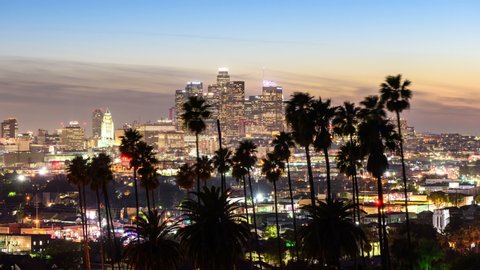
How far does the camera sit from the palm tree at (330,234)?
3183 centimetres

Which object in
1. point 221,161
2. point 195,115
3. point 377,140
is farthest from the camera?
point 221,161

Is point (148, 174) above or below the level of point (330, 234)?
above

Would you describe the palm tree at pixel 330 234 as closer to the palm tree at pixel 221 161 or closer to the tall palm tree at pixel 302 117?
the tall palm tree at pixel 302 117

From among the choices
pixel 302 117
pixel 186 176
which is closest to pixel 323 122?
pixel 302 117

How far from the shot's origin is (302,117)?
127 feet

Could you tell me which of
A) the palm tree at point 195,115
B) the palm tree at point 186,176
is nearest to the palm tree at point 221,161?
the palm tree at point 186,176

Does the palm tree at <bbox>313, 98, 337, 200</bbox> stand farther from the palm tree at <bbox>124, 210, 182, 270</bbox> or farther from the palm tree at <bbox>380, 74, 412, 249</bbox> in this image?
the palm tree at <bbox>124, 210, 182, 270</bbox>

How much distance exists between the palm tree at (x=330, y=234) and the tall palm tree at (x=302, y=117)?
6.10 m

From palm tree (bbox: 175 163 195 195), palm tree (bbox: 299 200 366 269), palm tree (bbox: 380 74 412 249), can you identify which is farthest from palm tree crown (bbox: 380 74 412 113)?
palm tree (bbox: 175 163 195 195)

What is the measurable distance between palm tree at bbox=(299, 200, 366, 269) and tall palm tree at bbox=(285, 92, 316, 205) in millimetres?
6102

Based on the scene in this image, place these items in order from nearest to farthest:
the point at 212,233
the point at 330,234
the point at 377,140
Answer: the point at 212,233 → the point at 330,234 → the point at 377,140

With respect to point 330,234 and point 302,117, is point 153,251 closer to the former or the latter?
point 330,234

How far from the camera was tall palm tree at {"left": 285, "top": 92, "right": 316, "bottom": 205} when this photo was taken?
38.9 m

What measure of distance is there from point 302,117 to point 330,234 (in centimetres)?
860
